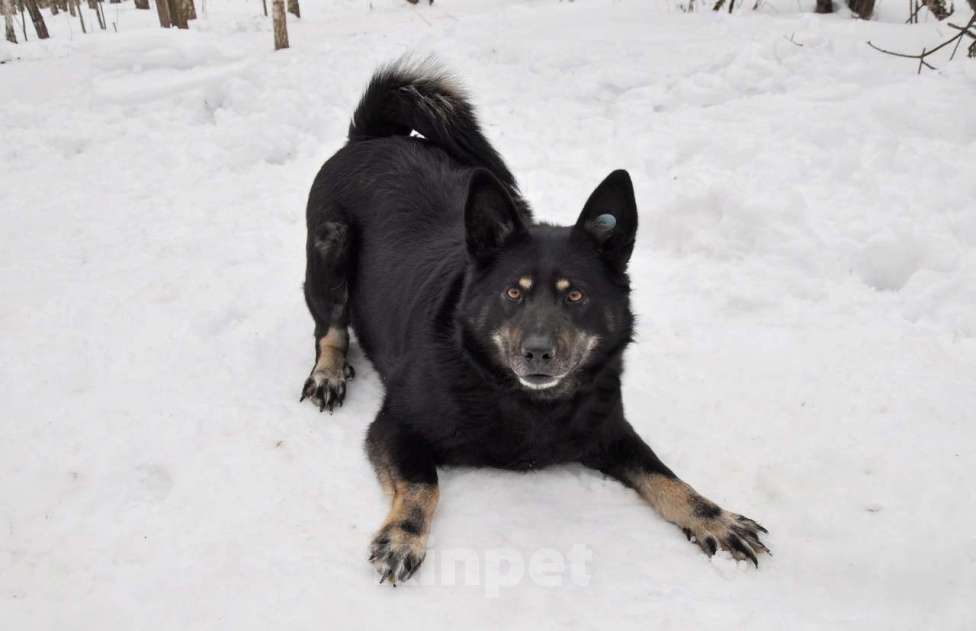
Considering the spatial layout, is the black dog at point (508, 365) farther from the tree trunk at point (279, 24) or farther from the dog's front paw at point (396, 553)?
the tree trunk at point (279, 24)

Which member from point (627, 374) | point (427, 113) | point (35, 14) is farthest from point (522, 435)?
point (35, 14)

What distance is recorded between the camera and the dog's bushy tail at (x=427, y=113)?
449 centimetres

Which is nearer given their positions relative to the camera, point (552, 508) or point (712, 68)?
point (552, 508)

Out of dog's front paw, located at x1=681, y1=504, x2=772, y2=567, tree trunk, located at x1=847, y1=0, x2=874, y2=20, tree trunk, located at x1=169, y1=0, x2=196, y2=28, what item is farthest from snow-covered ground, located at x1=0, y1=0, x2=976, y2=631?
tree trunk, located at x1=169, y1=0, x2=196, y2=28

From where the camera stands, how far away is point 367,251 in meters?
4.19

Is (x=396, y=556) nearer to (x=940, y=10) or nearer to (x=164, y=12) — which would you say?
(x=940, y=10)

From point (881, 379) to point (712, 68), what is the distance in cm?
528

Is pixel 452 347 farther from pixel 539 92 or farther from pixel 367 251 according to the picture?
pixel 539 92

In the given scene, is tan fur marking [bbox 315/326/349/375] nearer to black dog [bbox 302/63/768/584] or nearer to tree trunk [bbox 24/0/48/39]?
black dog [bbox 302/63/768/584]

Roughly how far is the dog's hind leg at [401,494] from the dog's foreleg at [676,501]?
2.63ft

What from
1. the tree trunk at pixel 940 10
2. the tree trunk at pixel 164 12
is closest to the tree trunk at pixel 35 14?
the tree trunk at pixel 164 12

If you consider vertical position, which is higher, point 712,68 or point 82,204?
point 712,68

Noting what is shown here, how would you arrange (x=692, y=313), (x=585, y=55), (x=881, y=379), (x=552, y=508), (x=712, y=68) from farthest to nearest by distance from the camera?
(x=585, y=55), (x=712, y=68), (x=692, y=313), (x=881, y=379), (x=552, y=508)

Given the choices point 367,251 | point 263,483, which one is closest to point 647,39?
point 367,251
